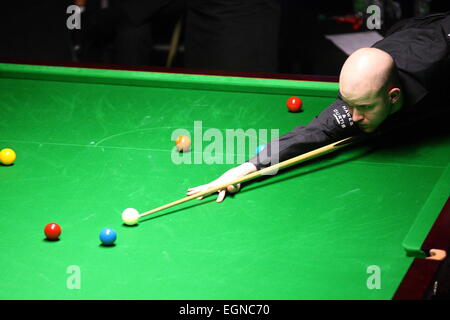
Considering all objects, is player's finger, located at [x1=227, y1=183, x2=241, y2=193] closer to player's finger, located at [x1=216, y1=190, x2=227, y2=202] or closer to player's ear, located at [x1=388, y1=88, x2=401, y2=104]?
player's finger, located at [x1=216, y1=190, x2=227, y2=202]

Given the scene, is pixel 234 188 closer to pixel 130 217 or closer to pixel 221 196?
pixel 221 196

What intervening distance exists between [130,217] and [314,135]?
95cm

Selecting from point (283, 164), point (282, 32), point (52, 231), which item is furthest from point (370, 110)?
point (282, 32)

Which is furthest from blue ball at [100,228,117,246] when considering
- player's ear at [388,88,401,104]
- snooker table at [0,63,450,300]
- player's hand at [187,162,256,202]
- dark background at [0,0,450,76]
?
dark background at [0,0,450,76]

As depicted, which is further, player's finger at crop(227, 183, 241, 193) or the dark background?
the dark background

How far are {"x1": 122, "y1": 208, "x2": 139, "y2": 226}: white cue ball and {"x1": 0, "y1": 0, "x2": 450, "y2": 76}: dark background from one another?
350 centimetres

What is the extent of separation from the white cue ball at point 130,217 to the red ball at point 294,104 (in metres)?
1.20

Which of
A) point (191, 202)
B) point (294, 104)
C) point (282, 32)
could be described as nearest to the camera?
point (191, 202)

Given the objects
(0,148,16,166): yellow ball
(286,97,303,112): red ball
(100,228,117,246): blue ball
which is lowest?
(100,228,117,246): blue ball

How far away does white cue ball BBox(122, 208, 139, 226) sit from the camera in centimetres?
225

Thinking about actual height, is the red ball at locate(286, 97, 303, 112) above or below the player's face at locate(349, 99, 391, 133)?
above

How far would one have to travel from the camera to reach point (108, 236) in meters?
2.11

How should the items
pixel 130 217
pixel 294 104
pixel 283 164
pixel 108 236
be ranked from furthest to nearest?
1. pixel 294 104
2. pixel 283 164
3. pixel 130 217
4. pixel 108 236

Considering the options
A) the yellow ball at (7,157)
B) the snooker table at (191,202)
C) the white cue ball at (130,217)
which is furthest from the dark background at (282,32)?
the white cue ball at (130,217)
